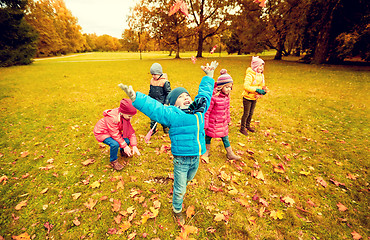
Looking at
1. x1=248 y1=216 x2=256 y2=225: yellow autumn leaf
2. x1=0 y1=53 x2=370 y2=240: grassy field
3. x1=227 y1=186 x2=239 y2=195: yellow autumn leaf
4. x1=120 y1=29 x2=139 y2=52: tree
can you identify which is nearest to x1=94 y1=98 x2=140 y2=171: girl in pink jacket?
x1=0 y1=53 x2=370 y2=240: grassy field

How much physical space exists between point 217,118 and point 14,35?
115ft

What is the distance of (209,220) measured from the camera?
2.99 metres

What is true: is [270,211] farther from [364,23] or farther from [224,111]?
[364,23]

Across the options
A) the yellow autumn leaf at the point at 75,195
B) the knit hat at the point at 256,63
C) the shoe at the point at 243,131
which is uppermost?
the knit hat at the point at 256,63

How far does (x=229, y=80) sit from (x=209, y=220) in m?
2.93

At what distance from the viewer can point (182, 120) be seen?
2303 millimetres

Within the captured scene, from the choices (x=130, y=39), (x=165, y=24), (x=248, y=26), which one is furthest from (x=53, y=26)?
(x=248, y=26)

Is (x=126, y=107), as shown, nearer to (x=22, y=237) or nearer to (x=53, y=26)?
(x=22, y=237)

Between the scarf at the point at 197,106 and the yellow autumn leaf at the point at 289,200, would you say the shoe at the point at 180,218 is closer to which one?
the scarf at the point at 197,106

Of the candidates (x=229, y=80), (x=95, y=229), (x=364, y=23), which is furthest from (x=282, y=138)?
(x=364, y=23)

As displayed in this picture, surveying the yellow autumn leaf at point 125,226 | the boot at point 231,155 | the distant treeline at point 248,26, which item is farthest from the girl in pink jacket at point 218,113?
the distant treeline at point 248,26

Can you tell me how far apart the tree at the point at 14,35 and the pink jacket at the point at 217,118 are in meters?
34.0

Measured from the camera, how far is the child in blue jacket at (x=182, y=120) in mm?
2127

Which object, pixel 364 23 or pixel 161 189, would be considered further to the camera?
pixel 364 23
